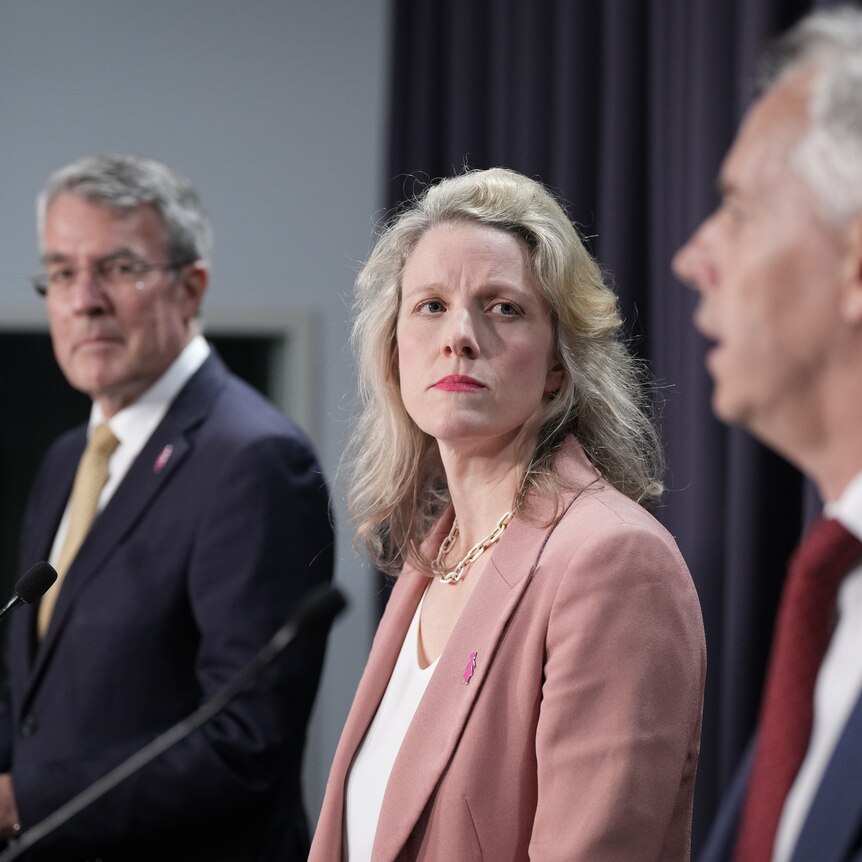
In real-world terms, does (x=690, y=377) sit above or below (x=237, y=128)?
below

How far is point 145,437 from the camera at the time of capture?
7.88 feet

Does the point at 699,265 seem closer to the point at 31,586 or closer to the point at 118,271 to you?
the point at 31,586

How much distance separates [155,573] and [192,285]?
0.64 meters

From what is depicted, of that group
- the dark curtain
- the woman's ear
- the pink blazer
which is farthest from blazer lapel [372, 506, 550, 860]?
the dark curtain

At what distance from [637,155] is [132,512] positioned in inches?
60.8

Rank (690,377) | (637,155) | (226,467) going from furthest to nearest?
(637,155) → (690,377) → (226,467)

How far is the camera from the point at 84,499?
2389mm

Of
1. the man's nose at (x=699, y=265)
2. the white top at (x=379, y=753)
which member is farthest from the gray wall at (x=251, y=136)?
the man's nose at (x=699, y=265)

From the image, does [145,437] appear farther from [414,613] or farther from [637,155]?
[637,155]

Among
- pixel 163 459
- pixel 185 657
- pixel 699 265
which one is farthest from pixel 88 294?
pixel 699 265

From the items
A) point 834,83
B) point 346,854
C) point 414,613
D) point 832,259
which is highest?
point 834,83

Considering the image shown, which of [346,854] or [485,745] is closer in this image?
[485,745]

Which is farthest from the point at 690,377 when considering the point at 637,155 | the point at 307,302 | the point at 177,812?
the point at 307,302

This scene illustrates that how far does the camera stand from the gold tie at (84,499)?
7.62 feet
